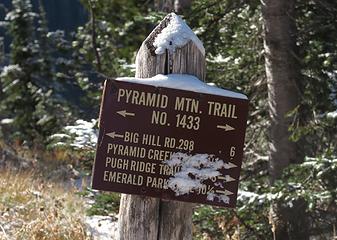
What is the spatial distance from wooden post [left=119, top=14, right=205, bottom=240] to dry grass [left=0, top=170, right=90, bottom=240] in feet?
6.33

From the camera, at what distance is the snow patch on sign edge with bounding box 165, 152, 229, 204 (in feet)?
10.0

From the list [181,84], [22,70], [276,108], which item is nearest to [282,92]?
[276,108]

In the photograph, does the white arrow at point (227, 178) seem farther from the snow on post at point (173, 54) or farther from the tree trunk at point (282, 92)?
the tree trunk at point (282, 92)

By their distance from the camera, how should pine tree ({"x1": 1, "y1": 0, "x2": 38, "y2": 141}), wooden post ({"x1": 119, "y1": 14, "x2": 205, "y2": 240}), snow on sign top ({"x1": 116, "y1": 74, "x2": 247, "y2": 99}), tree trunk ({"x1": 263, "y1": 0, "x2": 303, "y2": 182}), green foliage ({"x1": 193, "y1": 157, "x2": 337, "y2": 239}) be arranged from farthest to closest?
pine tree ({"x1": 1, "y1": 0, "x2": 38, "y2": 141}) < tree trunk ({"x1": 263, "y1": 0, "x2": 303, "y2": 182}) < green foliage ({"x1": 193, "y1": 157, "x2": 337, "y2": 239}) < wooden post ({"x1": 119, "y1": 14, "x2": 205, "y2": 240}) < snow on sign top ({"x1": 116, "y1": 74, "x2": 247, "y2": 99})

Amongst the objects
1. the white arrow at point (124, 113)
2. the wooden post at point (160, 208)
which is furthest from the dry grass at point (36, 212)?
the white arrow at point (124, 113)

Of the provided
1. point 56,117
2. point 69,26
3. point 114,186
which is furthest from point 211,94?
point 69,26

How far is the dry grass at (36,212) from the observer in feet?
16.5

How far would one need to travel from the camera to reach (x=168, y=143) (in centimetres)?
306

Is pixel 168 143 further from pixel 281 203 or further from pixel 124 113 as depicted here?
pixel 281 203

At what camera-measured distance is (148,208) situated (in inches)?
125

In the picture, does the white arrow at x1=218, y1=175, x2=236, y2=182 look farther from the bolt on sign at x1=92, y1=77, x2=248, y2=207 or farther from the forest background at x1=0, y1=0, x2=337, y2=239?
the forest background at x1=0, y1=0, x2=337, y2=239

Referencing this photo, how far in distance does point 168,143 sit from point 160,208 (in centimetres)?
40

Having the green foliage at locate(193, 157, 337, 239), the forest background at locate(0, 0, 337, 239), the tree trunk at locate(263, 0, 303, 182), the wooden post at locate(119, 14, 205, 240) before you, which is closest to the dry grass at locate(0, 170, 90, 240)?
the forest background at locate(0, 0, 337, 239)

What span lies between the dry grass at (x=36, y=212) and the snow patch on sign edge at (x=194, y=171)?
7.42ft
